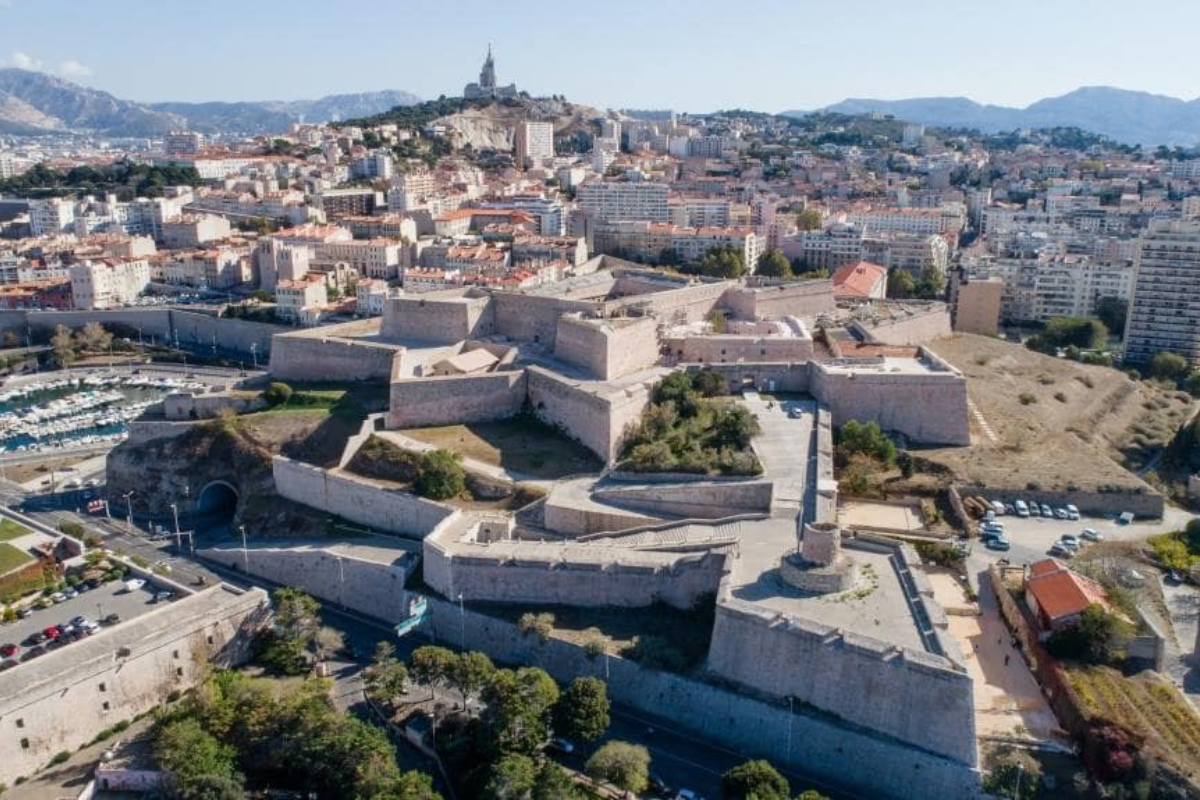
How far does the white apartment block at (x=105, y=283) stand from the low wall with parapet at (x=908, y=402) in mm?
39836

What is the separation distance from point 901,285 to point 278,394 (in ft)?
96.1

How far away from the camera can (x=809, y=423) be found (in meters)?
26.3

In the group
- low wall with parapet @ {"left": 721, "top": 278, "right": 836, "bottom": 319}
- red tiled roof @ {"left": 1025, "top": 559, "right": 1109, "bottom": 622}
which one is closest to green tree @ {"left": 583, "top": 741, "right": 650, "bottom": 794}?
red tiled roof @ {"left": 1025, "top": 559, "right": 1109, "bottom": 622}

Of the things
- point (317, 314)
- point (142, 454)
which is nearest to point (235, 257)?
point (317, 314)

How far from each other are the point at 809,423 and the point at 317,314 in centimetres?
2691

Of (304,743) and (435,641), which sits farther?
(435,641)

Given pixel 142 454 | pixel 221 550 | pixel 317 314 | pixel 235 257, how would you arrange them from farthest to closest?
pixel 235 257 → pixel 317 314 → pixel 142 454 → pixel 221 550

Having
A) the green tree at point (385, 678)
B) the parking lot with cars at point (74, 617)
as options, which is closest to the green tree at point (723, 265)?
the green tree at point (385, 678)

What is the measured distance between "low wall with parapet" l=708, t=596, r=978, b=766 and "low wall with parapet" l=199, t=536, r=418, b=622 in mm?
7753

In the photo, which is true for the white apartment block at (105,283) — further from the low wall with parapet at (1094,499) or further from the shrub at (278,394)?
the low wall with parapet at (1094,499)

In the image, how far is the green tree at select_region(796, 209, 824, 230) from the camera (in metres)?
58.1

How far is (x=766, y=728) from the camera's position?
54.7ft

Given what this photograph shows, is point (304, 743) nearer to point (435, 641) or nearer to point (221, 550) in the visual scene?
point (435, 641)

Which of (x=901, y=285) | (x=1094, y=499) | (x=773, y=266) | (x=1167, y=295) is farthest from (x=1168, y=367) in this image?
(x=773, y=266)
